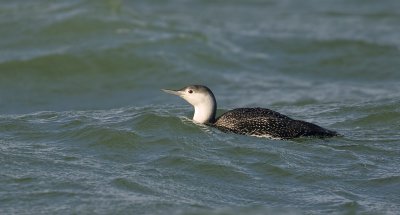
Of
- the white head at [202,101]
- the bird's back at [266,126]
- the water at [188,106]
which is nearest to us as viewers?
the water at [188,106]

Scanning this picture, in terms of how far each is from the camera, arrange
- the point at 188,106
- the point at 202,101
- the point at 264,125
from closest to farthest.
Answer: the point at 264,125 → the point at 202,101 → the point at 188,106

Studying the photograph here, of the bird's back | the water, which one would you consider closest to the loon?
the bird's back

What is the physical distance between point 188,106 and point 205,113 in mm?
2411

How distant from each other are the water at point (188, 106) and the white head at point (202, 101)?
23 cm

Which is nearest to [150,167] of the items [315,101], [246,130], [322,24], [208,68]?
[246,130]

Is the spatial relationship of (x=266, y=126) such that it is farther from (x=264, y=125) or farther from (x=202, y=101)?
(x=202, y=101)

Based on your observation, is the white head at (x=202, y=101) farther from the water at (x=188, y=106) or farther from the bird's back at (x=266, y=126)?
the bird's back at (x=266, y=126)

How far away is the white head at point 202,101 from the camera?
1222 centimetres

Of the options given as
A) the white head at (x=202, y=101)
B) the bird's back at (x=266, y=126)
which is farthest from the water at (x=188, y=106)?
the white head at (x=202, y=101)

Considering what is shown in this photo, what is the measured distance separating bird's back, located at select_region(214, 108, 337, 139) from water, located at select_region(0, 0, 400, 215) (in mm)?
132

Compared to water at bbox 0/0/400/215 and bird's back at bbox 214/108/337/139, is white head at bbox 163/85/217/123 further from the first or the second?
bird's back at bbox 214/108/337/139

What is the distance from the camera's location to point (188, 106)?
14648 mm

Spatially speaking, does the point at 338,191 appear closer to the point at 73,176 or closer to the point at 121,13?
the point at 73,176

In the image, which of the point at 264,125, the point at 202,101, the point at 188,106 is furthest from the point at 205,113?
the point at 188,106
